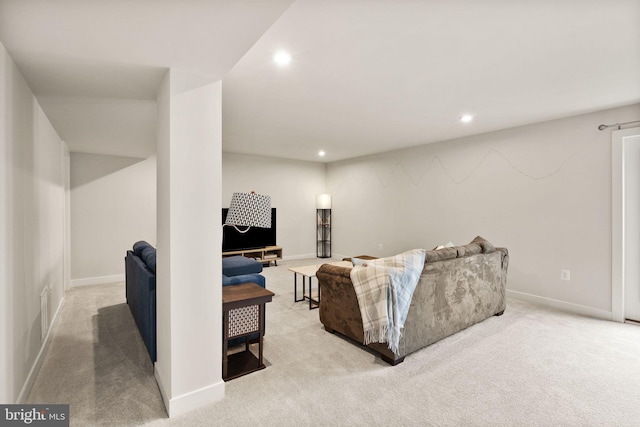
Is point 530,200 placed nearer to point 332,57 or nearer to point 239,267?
point 332,57

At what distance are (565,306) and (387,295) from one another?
298cm

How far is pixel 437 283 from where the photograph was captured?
2.74 meters

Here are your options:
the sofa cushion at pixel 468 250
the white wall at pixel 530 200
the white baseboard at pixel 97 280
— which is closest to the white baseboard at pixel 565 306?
the white wall at pixel 530 200

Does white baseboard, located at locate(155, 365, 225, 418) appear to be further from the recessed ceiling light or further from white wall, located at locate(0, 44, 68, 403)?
the recessed ceiling light

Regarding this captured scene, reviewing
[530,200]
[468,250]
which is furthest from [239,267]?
[530,200]

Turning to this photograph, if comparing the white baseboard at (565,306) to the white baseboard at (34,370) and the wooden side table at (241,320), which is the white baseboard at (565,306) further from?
the white baseboard at (34,370)

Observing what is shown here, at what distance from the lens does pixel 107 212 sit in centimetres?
509

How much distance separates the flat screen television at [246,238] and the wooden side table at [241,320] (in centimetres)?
341

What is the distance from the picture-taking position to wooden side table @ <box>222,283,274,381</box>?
223cm

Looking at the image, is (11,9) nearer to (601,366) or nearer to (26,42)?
(26,42)

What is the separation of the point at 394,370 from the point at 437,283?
2.78ft

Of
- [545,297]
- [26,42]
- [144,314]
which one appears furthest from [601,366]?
[26,42]

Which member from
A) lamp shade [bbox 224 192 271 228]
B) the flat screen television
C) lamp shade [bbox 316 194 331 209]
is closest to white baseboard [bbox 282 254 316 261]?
the flat screen television

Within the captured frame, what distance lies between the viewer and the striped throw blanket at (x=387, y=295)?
236cm
